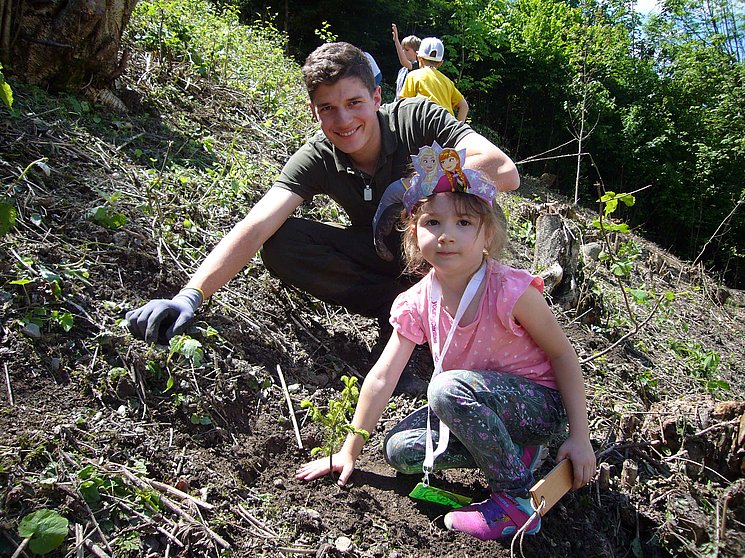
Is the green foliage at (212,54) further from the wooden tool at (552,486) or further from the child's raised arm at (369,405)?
the wooden tool at (552,486)

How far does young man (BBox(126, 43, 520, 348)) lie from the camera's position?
2.53 m

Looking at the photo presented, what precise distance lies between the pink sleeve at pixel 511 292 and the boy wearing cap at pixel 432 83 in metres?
4.12

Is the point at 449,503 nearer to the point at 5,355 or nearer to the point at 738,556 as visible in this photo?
the point at 738,556

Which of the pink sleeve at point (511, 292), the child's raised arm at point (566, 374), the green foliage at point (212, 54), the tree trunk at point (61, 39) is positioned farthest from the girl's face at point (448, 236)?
the green foliage at point (212, 54)

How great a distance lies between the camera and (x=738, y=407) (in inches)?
98.7

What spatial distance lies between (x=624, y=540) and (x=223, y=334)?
185cm

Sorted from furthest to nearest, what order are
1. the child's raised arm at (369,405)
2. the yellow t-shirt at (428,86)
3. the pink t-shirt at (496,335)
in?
the yellow t-shirt at (428,86) < the child's raised arm at (369,405) < the pink t-shirt at (496,335)

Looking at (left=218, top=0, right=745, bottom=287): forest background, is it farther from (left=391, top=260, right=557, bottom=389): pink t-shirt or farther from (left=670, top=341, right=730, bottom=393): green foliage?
(left=391, top=260, right=557, bottom=389): pink t-shirt

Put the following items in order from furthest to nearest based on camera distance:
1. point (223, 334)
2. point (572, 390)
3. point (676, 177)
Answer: point (676, 177) → point (223, 334) → point (572, 390)

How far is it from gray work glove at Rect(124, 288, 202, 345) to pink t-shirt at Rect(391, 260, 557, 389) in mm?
899

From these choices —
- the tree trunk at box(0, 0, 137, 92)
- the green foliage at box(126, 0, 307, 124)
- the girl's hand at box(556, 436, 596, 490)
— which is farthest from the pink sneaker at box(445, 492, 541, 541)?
the green foliage at box(126, 0, 307, 124)

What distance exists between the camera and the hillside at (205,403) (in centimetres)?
186

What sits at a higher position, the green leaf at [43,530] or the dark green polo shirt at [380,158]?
the dark green polo shirt at [380,158]

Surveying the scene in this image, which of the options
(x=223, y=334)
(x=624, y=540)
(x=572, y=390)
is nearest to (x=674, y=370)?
(x=624, y=540)
